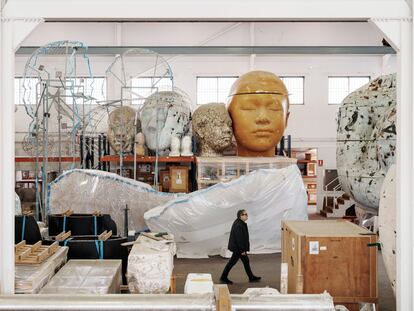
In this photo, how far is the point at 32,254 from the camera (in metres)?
4.31

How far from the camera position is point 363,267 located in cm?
460

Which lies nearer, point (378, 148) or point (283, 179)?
point (378, 148)

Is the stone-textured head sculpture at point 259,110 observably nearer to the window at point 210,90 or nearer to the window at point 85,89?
the window at point 85,89

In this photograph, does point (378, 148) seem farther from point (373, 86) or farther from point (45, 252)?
point (45, 252)

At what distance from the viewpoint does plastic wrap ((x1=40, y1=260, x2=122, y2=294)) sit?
3.81 meters

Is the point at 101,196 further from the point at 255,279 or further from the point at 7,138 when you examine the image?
the point at 7,138

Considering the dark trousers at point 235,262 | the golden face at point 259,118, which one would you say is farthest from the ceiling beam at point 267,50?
the dark trousers at point 235,262

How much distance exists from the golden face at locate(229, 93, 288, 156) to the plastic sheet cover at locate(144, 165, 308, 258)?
1076 millimetres

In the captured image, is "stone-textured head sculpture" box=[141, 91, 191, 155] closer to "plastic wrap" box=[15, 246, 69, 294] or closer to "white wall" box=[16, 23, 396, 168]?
"white wall" box=[16, 23, 396, 168]

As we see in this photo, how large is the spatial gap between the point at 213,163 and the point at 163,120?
1762mm

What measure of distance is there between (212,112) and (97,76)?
24.9ft

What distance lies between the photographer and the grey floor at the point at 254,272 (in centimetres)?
651

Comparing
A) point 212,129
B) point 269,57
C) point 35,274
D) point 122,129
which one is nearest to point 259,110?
point 212,129
